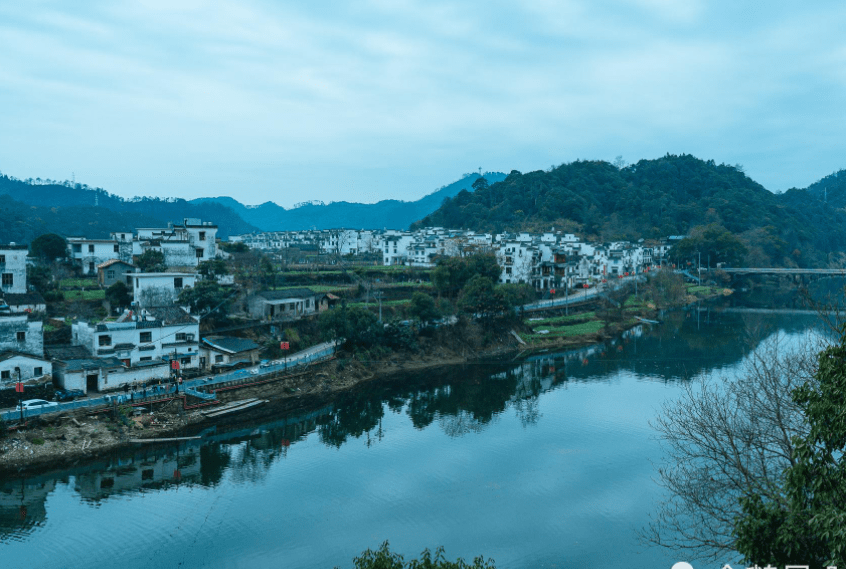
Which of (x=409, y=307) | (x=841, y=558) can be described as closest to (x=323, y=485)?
(x=841, y=558)

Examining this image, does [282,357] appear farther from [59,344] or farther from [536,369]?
[536,369]

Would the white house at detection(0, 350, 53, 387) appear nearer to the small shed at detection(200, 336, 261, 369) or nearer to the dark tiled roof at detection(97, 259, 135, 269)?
the small shed at detection(200, 336, 261, 369)

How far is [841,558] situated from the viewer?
3.88 m

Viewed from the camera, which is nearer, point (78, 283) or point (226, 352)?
point (226, 352)

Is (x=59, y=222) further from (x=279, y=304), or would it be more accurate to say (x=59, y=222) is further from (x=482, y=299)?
(x=482, y=299)

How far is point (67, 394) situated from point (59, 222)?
33490 mm

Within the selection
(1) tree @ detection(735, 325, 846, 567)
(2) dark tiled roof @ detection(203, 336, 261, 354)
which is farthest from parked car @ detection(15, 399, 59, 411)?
(1) tree @ detection(735, 325, 846, 567)

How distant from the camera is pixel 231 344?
18312 millimetres

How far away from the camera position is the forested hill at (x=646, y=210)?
5084cm

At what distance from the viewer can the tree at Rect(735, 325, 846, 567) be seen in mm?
4234

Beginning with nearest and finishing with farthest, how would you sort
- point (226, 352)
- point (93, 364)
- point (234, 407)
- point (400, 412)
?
1. point (93, 364)
2. point (234, 407)
3. point (400, 412)
4. point (226, 352)

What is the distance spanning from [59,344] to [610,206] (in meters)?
49.5

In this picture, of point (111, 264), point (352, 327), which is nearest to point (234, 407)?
point (352, 327)

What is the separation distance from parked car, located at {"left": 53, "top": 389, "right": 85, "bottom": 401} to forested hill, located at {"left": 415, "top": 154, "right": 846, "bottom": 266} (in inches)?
1534
